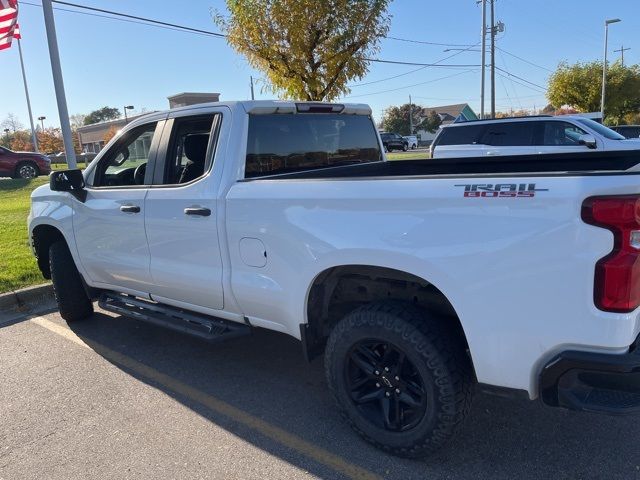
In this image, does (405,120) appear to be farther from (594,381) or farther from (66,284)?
(594,381)

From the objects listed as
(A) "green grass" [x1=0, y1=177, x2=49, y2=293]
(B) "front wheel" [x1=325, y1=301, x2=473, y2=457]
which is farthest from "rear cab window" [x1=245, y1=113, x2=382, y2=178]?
(A) "green grass" [x1=0, y1=177, x2=49, y2=293]

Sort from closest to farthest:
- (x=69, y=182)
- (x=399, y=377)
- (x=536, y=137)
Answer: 1. (x=399, y=377)
2. (x=69, y=182)
3. (x=536, y=137)

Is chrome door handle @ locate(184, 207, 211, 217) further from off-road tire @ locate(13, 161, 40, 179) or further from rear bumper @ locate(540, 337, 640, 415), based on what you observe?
off-road tire @ locate(13, 161, 40, 179)

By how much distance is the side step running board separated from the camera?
11.8 feet

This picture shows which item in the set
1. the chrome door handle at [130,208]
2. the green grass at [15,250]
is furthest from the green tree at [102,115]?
the chrome door handle at [130,208]

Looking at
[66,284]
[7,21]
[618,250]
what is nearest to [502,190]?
[618,250]

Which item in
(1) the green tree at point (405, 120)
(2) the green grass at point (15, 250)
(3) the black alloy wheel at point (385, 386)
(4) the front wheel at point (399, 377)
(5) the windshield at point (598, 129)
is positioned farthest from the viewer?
(1) the green tree at point (405, 120)

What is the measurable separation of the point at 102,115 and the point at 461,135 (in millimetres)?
103013

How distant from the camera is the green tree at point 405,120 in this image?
257 feet

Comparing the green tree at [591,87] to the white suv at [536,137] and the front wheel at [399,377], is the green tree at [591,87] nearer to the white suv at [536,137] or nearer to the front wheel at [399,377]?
Result: the white suv at [536,137]

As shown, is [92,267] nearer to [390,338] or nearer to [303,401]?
[303,401]

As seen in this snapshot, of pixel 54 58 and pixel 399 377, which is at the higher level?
pixel 54 58

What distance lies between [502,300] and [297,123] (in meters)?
2.20

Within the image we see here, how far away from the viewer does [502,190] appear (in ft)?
7.25
